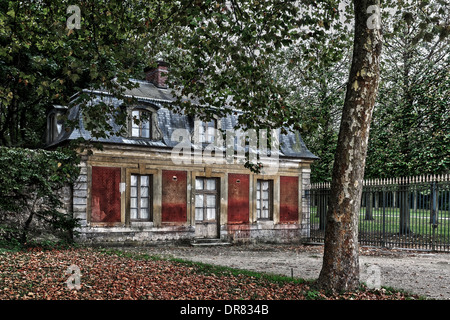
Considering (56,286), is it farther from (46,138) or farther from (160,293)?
(46,138)

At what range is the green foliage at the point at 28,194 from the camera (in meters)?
13.3

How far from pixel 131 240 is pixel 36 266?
25.0 ft

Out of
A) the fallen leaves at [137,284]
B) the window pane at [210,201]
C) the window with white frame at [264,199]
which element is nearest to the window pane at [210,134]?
the window pane at [210,201]

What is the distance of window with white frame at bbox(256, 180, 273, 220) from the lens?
20.1 meters

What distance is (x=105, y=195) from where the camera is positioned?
16297mm

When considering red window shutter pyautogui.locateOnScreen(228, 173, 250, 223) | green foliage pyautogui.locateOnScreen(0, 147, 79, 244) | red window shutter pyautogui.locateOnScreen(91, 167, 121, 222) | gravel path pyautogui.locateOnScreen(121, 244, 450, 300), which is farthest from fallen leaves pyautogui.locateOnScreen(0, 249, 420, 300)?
red window shutter pyautogui.locateOnScreen(228, 173, 250, 223)

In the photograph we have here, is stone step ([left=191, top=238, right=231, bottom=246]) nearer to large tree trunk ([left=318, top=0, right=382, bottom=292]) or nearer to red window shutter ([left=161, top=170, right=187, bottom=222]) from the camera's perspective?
red window shutter ([left=161, top=170, right=187, bottom=222])

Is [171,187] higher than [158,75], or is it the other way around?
[158,75]

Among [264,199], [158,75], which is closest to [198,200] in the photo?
[264,199]

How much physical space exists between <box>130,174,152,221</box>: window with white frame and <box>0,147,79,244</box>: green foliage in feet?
8.76

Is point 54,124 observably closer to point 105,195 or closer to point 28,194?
point 105,195

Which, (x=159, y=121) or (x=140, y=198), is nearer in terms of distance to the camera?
(x=140, y=198)

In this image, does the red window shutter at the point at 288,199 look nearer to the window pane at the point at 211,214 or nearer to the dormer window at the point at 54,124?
the window pane at the point at 211,214

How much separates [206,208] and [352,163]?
39.4 feet
